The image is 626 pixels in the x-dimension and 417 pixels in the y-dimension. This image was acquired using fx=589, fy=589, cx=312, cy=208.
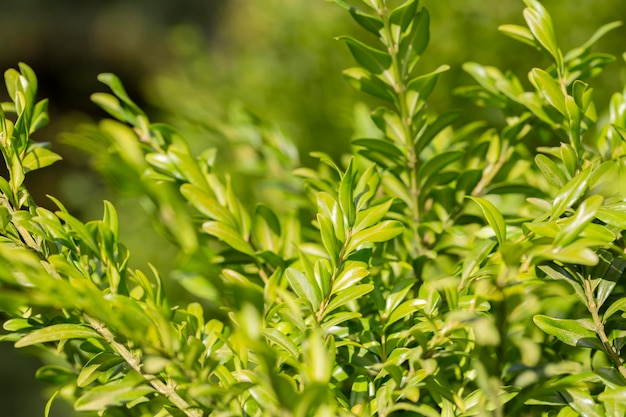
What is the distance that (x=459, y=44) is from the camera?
1126 millimetres

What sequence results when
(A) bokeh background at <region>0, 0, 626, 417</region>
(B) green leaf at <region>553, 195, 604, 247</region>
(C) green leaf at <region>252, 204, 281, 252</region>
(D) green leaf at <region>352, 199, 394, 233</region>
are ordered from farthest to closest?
1. (A) bokeh background at <region>0, 0, 626, 417</region>
2. (C) green leaf at <region>252, 204, 281, 252</region>
3. (D) green leaf at <region>352, 199, 394, 233</region>
4. (B) green leaf at <region>553, 195, 604, 247</region>

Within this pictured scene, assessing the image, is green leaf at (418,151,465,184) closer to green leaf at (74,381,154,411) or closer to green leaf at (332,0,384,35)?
green leaf at (332,0,384,35)

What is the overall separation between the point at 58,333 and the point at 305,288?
148 mm

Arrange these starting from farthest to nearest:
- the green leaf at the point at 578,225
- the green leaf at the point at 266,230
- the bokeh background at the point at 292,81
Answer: the bokeh background at the point at 292,81 < the green leaf at the point at 266,230 < the green leaf at the point at 578,225

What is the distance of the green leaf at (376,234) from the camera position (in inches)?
15.0

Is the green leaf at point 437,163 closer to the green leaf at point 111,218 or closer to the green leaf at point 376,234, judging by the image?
the green leaf at point 376,234

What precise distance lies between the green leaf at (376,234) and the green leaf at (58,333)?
0.55 feet

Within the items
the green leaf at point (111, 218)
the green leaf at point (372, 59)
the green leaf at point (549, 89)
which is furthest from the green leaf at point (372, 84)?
the green leaf at point (111, 218)

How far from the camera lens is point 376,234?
1.25ft

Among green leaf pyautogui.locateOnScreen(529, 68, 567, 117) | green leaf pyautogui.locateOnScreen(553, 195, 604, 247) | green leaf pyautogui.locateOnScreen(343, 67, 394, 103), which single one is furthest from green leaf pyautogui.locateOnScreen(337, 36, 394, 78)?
green leaf pyautogui.locateOnScreen(553, 195, 604, 247)

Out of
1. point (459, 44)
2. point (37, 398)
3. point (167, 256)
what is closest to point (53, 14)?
point (37, 398)

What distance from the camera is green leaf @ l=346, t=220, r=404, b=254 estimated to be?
→ 380 mm

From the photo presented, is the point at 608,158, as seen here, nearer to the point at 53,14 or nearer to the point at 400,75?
the point at 400,75

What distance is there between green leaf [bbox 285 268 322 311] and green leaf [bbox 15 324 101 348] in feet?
0.40
